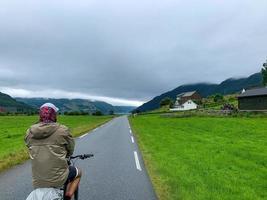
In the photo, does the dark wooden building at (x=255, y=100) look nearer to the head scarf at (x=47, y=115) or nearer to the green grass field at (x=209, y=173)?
the green grass field at (x=209, y=173)

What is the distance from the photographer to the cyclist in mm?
5332

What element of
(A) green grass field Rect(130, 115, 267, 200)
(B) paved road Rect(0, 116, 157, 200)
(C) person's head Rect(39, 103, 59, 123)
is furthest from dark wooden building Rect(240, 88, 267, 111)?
(C) person's head Rect(39, 103, 59, 123)

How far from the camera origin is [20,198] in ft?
26.5

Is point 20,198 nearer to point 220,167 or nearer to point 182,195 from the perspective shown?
point 182,195

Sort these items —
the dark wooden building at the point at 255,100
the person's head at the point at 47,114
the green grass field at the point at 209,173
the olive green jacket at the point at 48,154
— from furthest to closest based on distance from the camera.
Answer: the dark wooden building at the point at 255,100, the green grass field at the point at 209,173, the person's head at the point at 47,114, the olive green jacket at the point at 48,154

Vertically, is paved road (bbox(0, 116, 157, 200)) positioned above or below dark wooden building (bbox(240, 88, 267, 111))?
below

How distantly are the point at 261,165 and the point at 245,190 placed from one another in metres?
4.46

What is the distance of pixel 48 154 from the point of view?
536cm

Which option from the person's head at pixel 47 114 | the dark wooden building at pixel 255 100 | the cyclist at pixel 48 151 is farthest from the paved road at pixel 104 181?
the dark wooden building at pixel 255 100

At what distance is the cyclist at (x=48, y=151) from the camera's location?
17.5 feet

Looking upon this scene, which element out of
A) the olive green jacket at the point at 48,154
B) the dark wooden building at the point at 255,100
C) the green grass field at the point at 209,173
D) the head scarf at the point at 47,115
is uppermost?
the dark wooden building at the point at 255,100

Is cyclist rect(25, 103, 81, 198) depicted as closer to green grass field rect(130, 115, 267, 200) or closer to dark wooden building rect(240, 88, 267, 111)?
green grass field rect(130, 115, 267, 200)

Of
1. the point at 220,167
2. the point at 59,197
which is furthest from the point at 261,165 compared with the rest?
the point at 59,197

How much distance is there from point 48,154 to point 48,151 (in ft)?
0.14
